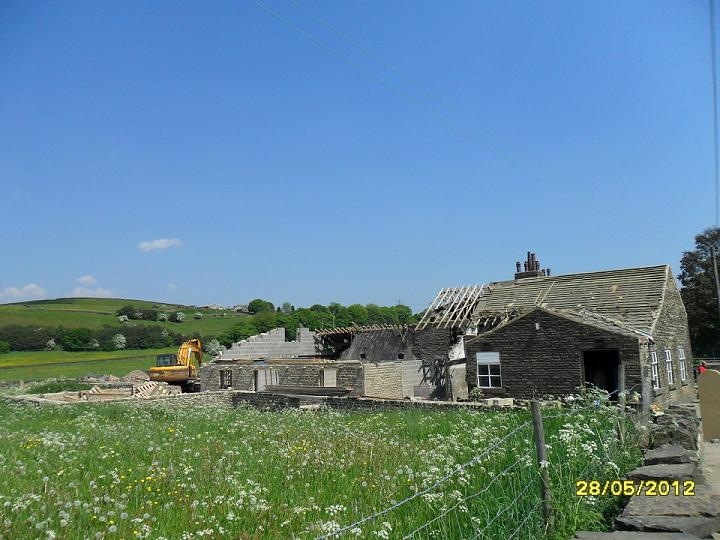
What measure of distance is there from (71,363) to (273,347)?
41.5 meters

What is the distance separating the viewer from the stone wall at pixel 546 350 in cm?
2366

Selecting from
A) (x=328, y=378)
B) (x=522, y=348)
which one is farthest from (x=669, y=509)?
(x=328, y=378)

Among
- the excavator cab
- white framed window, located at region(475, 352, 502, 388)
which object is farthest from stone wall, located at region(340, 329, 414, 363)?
the excavator cab

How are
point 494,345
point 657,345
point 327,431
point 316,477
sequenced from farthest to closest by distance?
point 494,345 < point 657,345 < point 327,431 < point 316,477

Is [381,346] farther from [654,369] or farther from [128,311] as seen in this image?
[128,311]

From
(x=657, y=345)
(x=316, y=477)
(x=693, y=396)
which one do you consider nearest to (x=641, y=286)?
(x=657, y=345)

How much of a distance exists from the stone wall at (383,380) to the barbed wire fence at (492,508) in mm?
23363

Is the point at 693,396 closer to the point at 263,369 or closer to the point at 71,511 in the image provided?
the point at 263,369

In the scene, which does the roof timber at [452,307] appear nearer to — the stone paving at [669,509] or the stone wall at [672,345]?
the stone wall at [672,345]

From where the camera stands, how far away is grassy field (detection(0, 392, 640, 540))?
21.4 ft

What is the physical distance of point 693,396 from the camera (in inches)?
1185

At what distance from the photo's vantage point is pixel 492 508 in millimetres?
6555

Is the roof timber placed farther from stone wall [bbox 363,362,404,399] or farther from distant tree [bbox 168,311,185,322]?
distant tree [bbox 168,311,185,322]

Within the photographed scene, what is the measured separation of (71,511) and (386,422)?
35.5 feet
